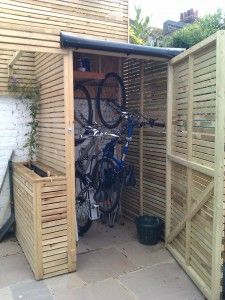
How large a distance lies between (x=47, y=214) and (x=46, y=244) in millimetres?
415

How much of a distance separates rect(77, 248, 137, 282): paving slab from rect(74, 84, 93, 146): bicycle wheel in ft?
7.52

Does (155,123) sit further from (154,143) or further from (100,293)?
(100,293)

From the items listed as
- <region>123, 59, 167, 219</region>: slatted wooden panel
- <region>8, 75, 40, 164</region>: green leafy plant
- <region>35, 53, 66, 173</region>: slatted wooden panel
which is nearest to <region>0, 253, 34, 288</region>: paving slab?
<region>35, 53, 66, 173</region>: slatted wooden panel

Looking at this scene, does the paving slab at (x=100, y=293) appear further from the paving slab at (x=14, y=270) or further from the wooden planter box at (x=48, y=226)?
the paving slab at (x=14, y=270)

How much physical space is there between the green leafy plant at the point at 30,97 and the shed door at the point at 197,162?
2525mm

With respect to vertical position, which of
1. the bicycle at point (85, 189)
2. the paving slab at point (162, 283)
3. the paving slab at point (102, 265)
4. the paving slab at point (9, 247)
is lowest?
the paving slab at point (162, 283)

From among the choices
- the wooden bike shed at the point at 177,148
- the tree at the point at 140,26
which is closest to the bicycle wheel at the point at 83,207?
the wooden bike shed at the point at 177,148

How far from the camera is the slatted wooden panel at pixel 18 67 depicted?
5844 mm

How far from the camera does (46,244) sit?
4.41 meters

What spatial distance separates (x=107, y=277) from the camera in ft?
14.7

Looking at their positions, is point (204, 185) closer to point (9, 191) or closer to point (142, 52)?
point (142, 52)

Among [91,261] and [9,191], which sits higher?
[9,191]

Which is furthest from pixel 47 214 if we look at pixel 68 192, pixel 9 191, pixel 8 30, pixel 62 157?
pixel 8 30

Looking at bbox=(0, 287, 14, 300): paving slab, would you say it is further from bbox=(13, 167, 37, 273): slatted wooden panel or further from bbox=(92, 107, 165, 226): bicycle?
bbox=(92, 107, 165, 226): bicycle
